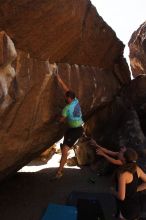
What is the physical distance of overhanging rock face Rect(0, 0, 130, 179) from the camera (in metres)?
6.22

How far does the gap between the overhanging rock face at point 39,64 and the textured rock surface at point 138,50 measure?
7201mm

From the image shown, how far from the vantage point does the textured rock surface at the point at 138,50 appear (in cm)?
1725

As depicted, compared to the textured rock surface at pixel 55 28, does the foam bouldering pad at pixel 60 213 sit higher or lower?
lower

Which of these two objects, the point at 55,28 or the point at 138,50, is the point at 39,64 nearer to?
the point at 55,28

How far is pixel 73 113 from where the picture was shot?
8.40 m

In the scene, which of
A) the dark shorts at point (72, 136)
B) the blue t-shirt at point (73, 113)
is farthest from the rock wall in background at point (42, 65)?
→ the dark shorts at point (72, 136)

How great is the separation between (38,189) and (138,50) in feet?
36.0

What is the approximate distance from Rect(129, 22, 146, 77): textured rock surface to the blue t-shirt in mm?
9877

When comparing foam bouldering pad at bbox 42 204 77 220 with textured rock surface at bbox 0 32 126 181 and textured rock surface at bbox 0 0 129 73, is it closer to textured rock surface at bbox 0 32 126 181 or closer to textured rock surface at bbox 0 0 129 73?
textured rock surface at bbox 0 32 126 181

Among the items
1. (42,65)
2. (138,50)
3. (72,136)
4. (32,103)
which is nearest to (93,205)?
(72,136)

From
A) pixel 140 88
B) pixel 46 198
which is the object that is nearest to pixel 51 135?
pixel 46 198

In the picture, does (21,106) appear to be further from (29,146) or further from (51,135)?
(51,135)

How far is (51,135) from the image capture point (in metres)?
9.32

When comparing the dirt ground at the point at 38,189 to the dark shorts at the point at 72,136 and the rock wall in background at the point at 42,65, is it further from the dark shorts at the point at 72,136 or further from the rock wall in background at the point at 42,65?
the dark shorts at the point at 72,136
